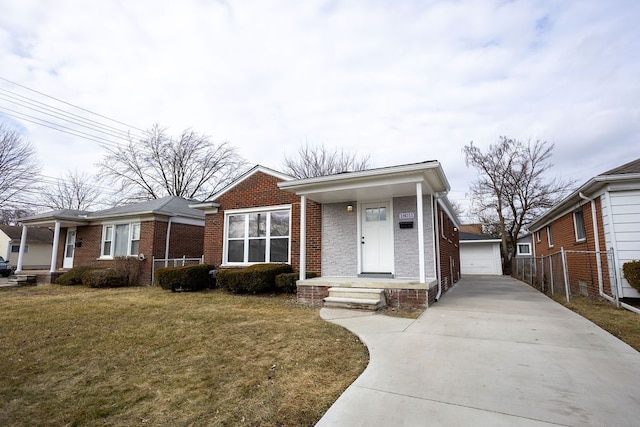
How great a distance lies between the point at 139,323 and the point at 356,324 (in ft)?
13.7

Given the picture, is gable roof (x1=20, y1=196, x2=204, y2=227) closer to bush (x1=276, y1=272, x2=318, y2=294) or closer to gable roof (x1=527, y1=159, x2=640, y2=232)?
bush (x1=276, y1=272, x2=318, y2=294)

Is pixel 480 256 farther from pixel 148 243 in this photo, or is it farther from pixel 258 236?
pixel 148 243

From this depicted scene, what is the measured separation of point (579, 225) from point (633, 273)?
154 inches

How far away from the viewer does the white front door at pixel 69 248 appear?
17025mm

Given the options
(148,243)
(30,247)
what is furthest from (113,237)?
(30,247)

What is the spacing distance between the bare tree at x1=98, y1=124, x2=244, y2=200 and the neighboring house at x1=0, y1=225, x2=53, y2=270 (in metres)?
15.0

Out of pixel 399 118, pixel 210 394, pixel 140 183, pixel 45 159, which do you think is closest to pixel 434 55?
pixel 399 118

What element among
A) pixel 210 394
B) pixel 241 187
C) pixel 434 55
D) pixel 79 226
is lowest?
pixel 210 394

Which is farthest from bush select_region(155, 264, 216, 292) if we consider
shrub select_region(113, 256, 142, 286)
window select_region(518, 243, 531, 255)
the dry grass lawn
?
window select_region(518, 243, 531, 255)

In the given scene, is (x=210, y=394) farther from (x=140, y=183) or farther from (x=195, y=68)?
(x=140, y=183)

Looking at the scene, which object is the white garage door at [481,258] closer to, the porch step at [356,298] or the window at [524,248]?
the window at [524,248]

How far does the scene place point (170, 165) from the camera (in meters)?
27.3

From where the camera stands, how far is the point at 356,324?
553 cm

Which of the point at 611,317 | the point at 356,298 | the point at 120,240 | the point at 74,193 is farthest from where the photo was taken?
the point at 74,193
